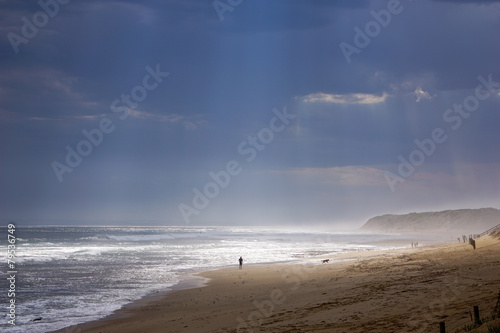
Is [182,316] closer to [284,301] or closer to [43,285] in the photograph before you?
[284,301]

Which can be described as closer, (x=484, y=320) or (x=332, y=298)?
(x=484, y=320)

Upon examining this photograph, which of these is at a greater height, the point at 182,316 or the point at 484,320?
the point at 484,320

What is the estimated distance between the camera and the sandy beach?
38.5 ft

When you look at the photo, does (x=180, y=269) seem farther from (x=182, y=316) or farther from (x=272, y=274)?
(x=182, y=316)

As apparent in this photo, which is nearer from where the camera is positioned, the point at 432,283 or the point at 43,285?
the point at 432,283

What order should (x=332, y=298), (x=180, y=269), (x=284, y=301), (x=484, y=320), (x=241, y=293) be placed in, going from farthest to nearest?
(x=180, y=269) → (x=241, y=293) → (x=284, y=301) → (x=332, y=298) → (x=484, y=320)

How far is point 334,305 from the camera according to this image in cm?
1458

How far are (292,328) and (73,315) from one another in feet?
35.0

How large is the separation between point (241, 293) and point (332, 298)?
7.16m

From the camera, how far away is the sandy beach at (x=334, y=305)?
11750mm

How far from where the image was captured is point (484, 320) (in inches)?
379

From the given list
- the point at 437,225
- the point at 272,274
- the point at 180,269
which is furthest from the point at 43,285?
the point at 437,225

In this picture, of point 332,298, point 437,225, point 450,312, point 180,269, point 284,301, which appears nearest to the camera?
point 450,312

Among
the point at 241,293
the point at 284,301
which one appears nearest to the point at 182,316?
the point at 284,301
